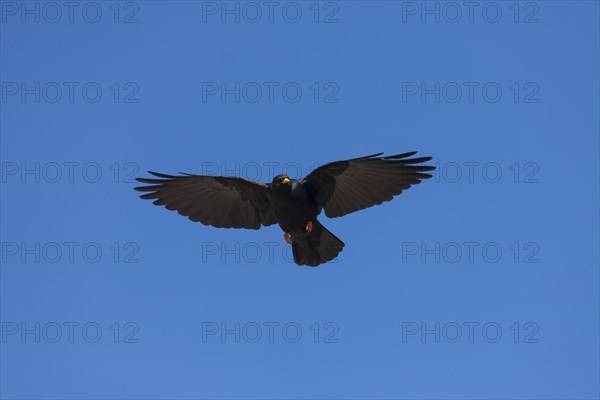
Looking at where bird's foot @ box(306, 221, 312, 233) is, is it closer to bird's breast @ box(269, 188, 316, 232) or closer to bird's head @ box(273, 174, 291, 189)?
bird's breast @ box(269, 188, 316, 232)

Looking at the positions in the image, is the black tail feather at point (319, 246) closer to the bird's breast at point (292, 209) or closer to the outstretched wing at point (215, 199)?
the bird's breast at point (292, 209)

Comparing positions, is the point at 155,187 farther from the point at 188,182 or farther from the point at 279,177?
the point at 279,177

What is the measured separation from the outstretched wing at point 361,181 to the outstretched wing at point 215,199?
153 cm

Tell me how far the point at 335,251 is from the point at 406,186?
2189 mm

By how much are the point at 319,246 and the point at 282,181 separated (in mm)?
1980

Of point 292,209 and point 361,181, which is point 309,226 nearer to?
point 292,209

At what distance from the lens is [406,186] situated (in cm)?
2070

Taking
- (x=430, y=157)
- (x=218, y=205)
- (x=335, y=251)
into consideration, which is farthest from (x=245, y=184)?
(x=430, y=157)

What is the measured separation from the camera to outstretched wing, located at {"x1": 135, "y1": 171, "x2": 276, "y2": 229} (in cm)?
2234

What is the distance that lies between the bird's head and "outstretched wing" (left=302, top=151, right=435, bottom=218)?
0.73 m

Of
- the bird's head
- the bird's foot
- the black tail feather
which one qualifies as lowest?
the black tail feather

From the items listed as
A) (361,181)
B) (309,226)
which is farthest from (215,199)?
(361,181)

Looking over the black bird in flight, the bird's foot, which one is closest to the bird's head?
the black bird in flight

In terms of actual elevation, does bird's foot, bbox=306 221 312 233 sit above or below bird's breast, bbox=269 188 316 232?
below
